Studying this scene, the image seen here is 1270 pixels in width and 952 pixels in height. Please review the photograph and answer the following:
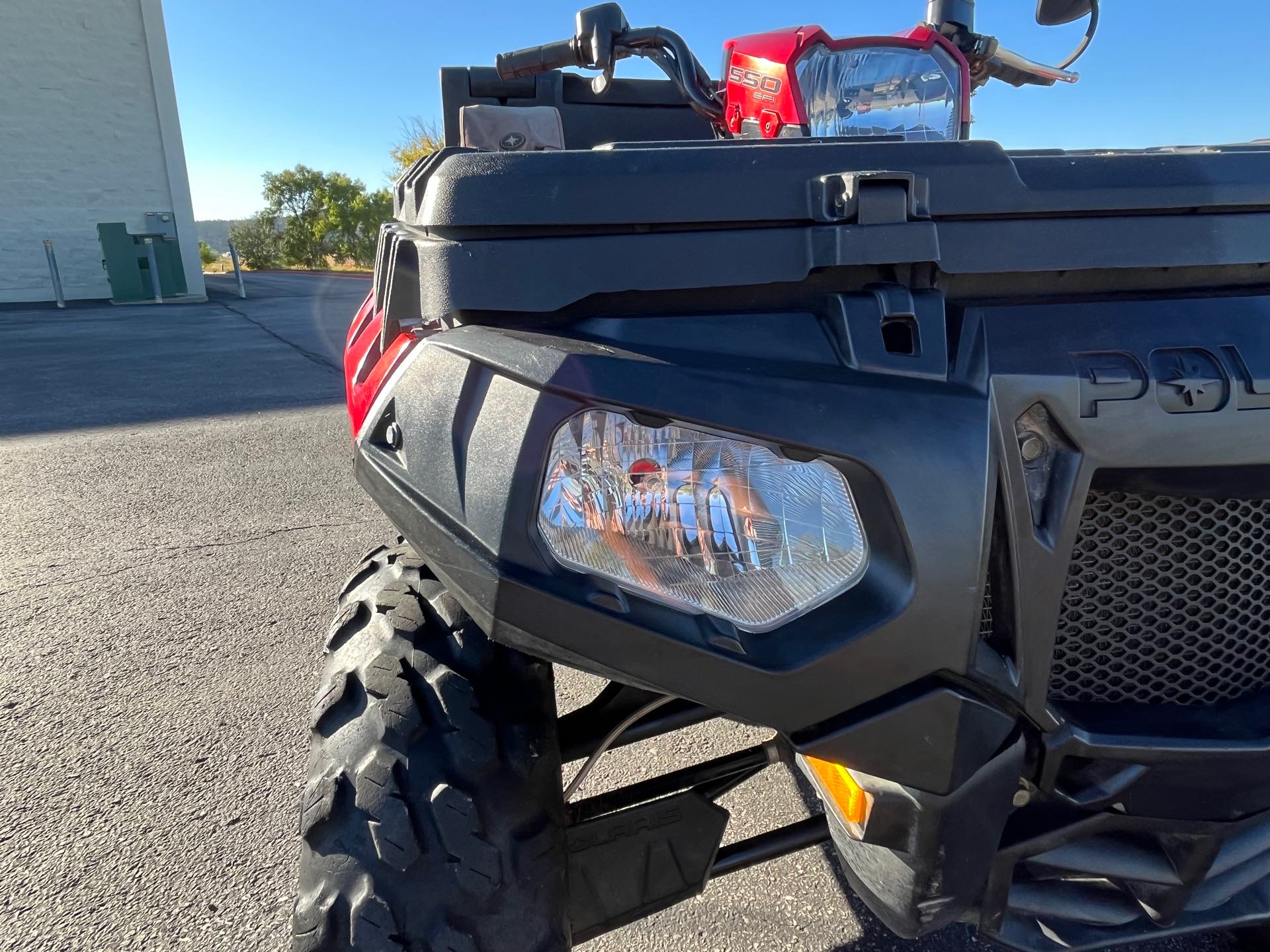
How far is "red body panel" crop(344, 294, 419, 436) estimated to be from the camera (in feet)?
3.99

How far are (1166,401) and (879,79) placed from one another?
1225 millimetres

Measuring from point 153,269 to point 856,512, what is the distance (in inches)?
823

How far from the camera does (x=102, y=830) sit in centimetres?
197

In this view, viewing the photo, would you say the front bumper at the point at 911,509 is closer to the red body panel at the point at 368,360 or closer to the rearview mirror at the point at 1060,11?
the red body panel at the point at 368,360

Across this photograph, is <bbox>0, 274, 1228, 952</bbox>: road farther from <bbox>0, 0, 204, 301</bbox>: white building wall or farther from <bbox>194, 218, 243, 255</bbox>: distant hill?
<bbox>194, 218, 243, 255</bbox>: distant hill

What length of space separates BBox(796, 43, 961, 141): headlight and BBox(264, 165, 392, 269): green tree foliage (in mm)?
35889

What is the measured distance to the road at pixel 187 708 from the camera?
5.72 feet

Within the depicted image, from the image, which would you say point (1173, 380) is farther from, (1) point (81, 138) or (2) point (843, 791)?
(1) point (81, 138)

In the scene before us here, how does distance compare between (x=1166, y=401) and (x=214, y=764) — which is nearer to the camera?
(x=1166, y=401)

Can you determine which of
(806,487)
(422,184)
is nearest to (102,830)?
(422,184)

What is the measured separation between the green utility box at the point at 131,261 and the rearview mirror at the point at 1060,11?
66.6 feet

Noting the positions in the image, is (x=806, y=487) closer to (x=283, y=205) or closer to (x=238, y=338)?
(x=238, y=338)

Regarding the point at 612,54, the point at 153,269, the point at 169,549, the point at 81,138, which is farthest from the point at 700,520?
the point at 81,138

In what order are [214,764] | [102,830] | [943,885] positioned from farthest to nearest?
[214,764] → [102,830] → [943,885]
